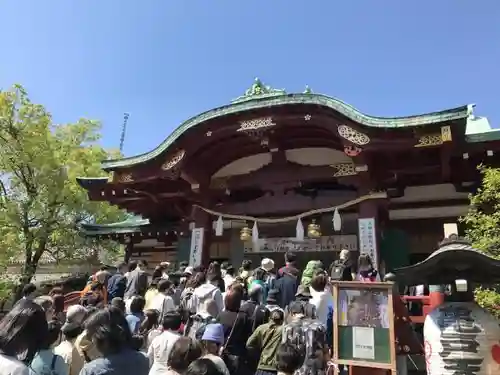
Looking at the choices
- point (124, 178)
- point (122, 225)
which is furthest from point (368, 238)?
point (122, 225)

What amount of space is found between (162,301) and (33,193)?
1166cm

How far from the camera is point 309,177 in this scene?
10180mm

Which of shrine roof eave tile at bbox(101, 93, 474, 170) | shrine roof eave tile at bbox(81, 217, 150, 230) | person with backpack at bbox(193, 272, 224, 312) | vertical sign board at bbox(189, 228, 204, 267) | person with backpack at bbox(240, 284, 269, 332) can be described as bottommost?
person with backpack at bbox(240, 284, 269, 332)

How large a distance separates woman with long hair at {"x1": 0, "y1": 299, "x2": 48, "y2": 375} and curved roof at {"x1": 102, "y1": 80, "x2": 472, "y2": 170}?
283 inches

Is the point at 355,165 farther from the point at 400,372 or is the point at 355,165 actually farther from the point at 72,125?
the point at 72,125

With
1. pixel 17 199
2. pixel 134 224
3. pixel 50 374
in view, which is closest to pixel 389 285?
pixel 50 374

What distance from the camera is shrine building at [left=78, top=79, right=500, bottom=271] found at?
8648mm

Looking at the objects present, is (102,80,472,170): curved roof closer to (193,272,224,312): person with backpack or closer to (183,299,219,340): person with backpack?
(193,272,224,312): person with backpack

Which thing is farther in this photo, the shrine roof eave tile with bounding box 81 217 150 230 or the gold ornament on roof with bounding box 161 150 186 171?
the shrine roof eave tile with bounding box 81 217 150 230

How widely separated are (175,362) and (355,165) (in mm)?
7110

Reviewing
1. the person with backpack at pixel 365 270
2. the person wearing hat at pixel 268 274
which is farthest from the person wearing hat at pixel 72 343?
the person with backpack at pixel 365 270

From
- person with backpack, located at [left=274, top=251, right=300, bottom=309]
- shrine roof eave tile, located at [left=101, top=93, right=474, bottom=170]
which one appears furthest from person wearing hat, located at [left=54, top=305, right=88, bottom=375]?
shrine roof eave tile, located at [left=101, top=93, right=474, bottom=170]

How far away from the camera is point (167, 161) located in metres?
10.6

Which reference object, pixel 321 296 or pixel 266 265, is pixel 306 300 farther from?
pixel 266 265
